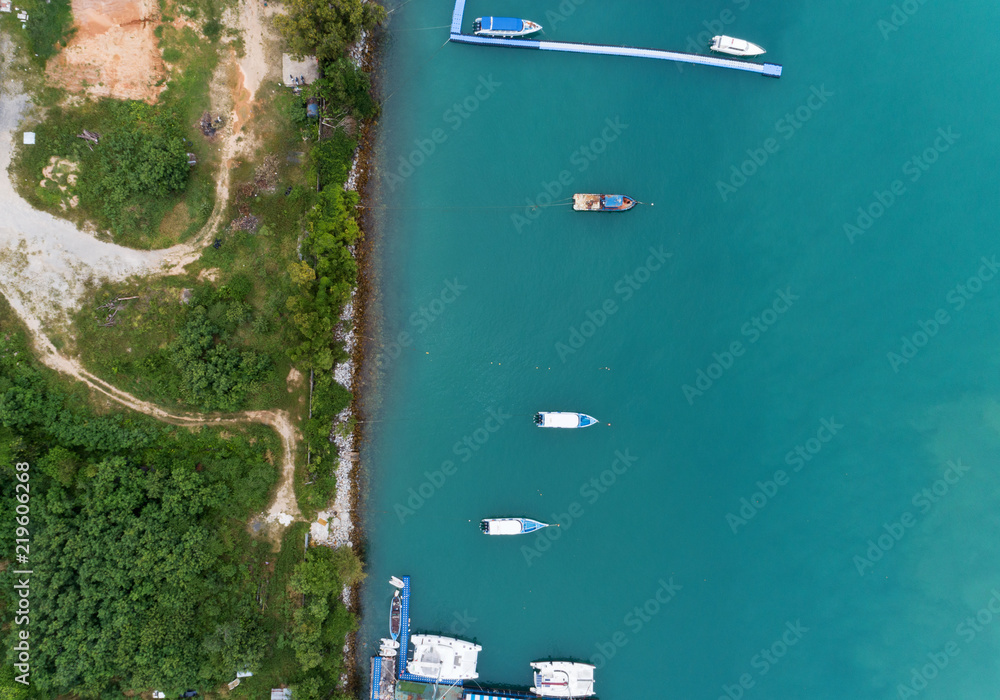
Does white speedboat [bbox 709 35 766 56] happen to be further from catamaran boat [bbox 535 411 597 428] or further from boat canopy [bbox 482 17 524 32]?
catamaran boat [bbox 535 411 597 428]

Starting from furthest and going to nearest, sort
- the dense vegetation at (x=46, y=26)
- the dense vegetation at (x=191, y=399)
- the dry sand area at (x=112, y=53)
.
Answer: the dry sand area at (x=112, y=53) < the dense vegetation at (x=46, y=26) < the dense vegetation at (x=191, y=399)

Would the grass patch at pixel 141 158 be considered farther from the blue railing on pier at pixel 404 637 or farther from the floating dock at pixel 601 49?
the blue railing on pier at pixel 404 637

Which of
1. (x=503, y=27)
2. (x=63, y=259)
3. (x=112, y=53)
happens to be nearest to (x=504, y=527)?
(x=63, y=259)

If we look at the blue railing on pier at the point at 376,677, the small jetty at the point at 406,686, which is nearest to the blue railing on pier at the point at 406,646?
the small jetty at the point at 406,686

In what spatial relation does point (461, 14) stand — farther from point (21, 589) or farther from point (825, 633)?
point (825, 633)

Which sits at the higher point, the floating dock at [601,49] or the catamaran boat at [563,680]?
the floating dock at [601,49]

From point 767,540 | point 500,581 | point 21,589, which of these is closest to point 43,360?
point 21,589

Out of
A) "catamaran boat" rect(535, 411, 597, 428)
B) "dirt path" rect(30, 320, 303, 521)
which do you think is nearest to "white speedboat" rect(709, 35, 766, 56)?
"catamaran boat" rect(535, 411, 597, 428)
